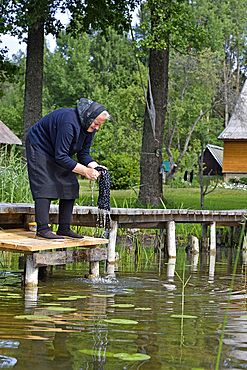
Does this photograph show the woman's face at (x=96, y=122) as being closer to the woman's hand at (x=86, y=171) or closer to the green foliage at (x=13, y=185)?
the woman's hand at (x=86, y=171)

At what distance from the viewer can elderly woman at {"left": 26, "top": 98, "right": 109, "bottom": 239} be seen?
15.7ft

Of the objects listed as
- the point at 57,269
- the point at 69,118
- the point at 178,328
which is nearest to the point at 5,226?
the point at 57,269

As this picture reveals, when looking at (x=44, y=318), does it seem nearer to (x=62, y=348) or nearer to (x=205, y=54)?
(x=62, y=348)

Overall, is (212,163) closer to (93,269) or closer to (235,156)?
(235,156)

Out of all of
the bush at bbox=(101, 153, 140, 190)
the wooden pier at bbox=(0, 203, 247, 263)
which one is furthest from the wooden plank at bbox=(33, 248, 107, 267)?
the bush at bbox=(101, 153, 140, 190)

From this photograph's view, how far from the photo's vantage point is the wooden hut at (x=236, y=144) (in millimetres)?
30250

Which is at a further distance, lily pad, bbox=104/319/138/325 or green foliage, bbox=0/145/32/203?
green foliage, bbox=0/145/32/203

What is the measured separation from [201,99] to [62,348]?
30796 millimetres

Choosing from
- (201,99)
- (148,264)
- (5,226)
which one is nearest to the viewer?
(5,226)

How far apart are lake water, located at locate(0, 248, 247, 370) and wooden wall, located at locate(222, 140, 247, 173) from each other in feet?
83.0

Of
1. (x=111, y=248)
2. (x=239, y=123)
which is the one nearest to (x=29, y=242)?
(x=111, y=248)

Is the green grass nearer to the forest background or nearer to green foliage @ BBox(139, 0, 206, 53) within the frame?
green foliage @ BBox(139, 0, 206, 53)

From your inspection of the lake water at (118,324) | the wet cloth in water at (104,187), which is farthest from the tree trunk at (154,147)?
the wet cloth in water at (104,187)

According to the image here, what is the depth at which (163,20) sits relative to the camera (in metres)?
12.8
